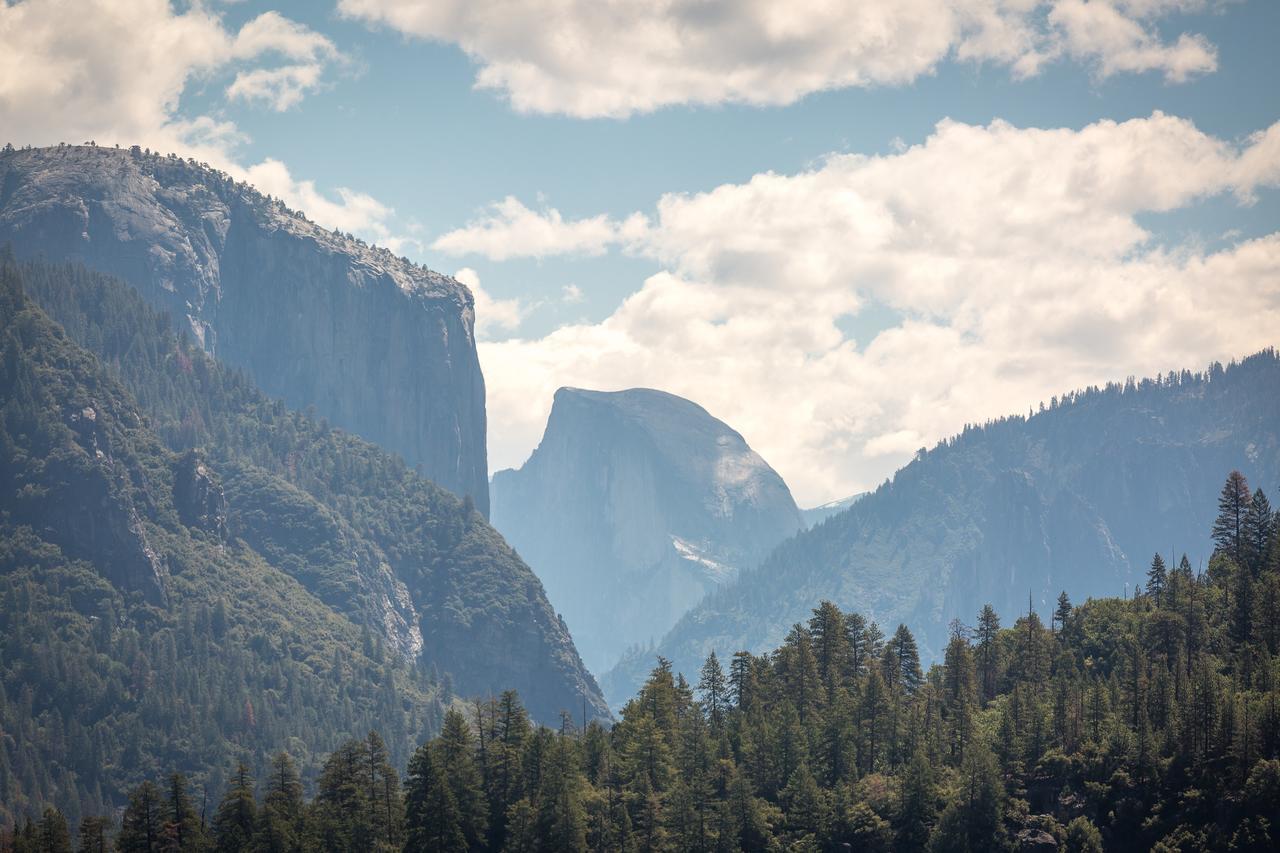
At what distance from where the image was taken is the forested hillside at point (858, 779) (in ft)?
534

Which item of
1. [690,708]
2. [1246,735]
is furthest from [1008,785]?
[690,708]

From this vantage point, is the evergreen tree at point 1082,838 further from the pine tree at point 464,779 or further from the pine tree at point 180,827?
the pine tree at point 180,827

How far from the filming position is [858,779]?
177 meters

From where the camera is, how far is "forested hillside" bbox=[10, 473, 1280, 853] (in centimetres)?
16262

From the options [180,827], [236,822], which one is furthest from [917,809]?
[180,827]

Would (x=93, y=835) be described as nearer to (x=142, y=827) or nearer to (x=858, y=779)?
(x=142, y=827)

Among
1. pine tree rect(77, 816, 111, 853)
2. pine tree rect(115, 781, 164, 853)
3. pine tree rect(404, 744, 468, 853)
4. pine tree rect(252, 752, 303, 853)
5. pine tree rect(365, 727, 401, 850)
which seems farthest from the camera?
pine tree rect(365, 727, 401, 850)

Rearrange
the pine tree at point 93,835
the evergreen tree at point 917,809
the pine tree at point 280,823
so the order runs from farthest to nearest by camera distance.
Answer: the evergreen tree at point 917,809 < the pine tree at point 93,835 < the pine tree at point 280,823

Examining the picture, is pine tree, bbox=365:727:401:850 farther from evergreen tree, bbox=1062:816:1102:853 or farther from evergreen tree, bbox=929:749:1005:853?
evergreen tree, bbox=1062:816:1102:853

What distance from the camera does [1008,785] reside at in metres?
171

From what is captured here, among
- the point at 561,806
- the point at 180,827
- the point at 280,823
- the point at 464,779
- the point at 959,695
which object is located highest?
the point at 959,695

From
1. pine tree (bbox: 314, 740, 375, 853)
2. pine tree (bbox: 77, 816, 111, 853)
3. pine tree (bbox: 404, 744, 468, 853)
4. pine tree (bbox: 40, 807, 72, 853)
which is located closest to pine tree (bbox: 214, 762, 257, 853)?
pine tree (bbox: 314, 740, 375, 853)

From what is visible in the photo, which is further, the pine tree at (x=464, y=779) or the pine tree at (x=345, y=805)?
the pine tree at (x=464, y=779)

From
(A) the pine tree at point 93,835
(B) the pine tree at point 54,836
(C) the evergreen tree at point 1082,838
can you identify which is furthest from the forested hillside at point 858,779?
(A) the pine tree at point 93,835
